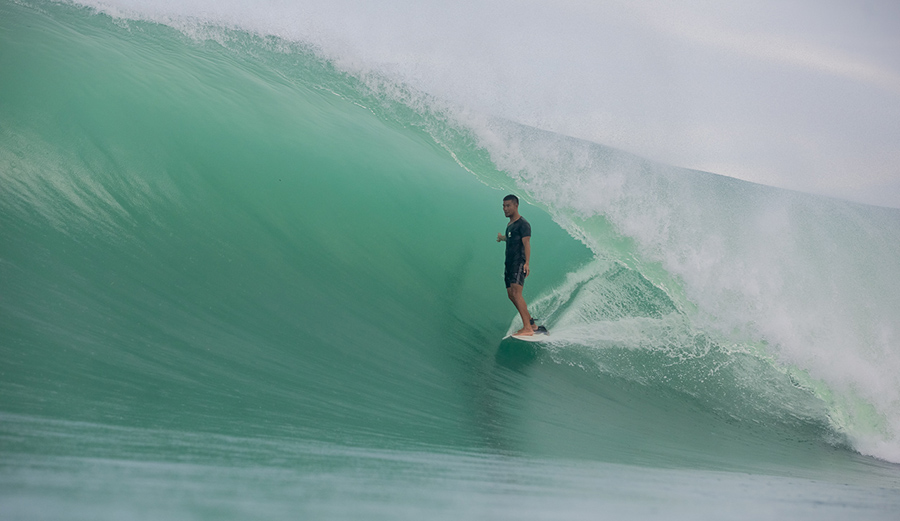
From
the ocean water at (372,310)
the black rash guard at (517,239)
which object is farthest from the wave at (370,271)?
the black rash guard at (517,239)

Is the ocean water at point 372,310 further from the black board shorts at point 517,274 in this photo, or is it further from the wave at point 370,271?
the black board shorts at point 517,274

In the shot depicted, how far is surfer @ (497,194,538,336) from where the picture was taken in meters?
4.17

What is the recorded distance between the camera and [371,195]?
226 inches

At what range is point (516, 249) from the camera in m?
4.22

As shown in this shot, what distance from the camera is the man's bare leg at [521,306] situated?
429cm

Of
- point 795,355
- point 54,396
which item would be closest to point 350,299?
point 54,396

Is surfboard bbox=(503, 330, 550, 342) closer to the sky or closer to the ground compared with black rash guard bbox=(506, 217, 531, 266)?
closer to the ground

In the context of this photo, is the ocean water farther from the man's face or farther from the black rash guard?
the man's face

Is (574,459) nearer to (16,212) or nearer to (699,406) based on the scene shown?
(699,406)

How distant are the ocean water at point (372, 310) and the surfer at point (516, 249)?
52 cm

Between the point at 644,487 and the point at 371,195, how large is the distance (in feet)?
13.5

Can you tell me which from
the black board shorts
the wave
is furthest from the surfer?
the wave

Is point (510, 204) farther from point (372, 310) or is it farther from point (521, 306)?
point (372, 310)

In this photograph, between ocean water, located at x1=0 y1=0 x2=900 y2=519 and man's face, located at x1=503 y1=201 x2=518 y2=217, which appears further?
man's face, located at x1=503 y1=201 x2=518 y2=217
